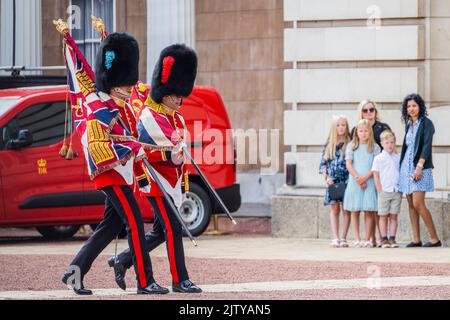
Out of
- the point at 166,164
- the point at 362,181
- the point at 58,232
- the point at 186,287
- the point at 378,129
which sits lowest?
the point at 58,232

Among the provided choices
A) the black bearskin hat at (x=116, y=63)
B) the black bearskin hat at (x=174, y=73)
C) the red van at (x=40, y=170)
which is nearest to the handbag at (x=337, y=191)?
the red van at (x=40, y=170)

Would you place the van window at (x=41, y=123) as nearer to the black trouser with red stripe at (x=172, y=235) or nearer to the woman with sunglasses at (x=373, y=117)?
the woman with sunglasses at (x=373, y=117)

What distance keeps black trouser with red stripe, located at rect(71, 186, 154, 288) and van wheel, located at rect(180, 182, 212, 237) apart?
24.1 ft

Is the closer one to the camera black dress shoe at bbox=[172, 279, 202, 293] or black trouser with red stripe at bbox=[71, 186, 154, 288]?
black trouser with red stripe at bbox=[71, 186, 154, 288]

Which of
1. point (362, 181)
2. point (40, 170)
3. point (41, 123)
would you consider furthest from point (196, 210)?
point (362, 181)

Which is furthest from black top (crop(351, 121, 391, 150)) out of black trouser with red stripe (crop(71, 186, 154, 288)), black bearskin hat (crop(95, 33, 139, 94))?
black trouser with red stripe (crop(71, 186, 154, 288))

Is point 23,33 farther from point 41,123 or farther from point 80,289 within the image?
point 80,289

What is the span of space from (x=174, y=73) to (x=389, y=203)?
541cm

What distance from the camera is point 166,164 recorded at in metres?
11.1

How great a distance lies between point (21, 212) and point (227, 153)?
2823 millimetres

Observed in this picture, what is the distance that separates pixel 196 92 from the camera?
60.5ft

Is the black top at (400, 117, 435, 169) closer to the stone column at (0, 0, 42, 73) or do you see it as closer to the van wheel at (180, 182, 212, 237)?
the van wheel at (180, 182, 212, 237)

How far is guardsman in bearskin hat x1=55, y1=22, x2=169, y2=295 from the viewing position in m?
10.8

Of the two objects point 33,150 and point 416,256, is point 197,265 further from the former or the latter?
point 33,150
